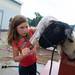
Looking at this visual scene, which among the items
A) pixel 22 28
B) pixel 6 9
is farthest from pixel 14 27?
pixel 6 9

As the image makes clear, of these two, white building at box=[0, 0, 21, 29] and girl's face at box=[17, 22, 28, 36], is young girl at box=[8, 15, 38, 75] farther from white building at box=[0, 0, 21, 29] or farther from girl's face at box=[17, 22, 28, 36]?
white building at box=[0, 0, 21, 29]

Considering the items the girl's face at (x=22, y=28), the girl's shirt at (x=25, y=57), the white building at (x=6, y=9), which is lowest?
the girl's shirt at (x=25, y=57)

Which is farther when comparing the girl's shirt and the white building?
the white building

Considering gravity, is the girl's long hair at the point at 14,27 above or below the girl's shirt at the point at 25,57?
above

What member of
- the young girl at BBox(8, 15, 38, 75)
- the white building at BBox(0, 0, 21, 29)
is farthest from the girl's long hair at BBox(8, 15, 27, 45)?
the white building at BBox(0, 0, 21, 29)

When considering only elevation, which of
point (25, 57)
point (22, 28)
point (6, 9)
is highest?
point (6, 9)

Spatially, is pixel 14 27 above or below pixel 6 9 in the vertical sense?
below

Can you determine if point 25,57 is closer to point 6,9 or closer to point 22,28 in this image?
point 22,28

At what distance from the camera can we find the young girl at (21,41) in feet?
3.85

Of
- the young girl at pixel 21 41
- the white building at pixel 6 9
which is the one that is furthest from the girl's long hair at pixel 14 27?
the white building at pixel 6 9

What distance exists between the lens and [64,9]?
3002mm

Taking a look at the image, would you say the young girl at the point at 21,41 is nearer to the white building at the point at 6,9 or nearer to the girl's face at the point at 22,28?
the girl's face at the point at 22,28

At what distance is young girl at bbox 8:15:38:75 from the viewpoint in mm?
1173

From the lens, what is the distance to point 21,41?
1.23 meters
